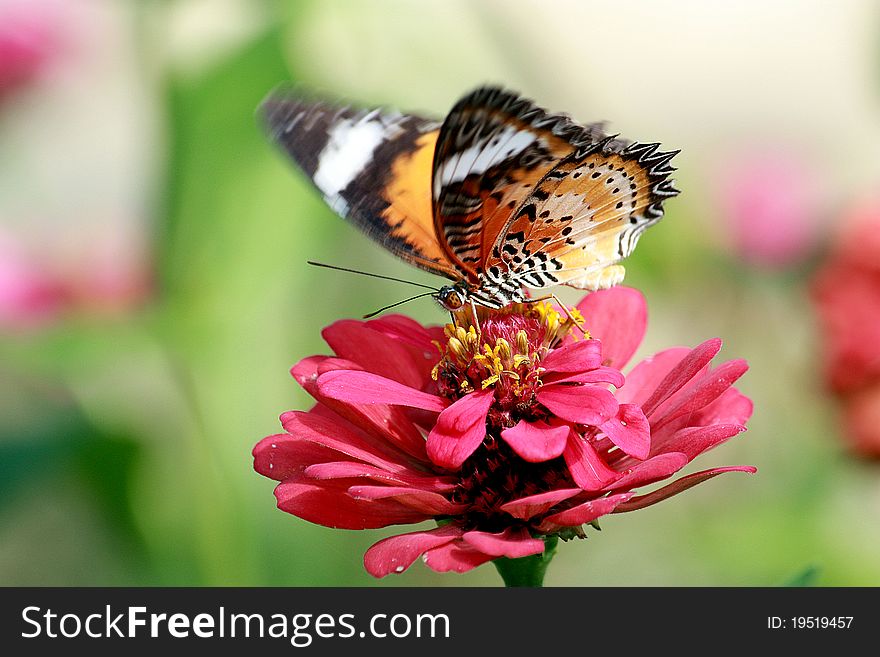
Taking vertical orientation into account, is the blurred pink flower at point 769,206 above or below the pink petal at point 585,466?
above

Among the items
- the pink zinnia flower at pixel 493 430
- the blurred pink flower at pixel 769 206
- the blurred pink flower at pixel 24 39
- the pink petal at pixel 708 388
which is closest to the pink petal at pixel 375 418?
the pink zinnia flower at pixel 493 430

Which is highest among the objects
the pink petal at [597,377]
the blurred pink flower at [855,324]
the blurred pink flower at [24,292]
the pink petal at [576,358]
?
the blurred pink flower at [24,292]

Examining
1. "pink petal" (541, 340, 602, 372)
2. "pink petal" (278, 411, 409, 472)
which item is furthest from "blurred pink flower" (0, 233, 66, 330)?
"pink petal" (541, 340, 602, 372)

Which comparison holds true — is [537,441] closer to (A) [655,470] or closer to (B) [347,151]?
(A) [655,470]

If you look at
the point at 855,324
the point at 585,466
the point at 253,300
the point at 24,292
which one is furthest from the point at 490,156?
the point at 24,292

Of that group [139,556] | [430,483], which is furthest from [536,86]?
[430,483]

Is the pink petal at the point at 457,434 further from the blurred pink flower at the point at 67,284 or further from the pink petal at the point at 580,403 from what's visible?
the blurred pink flower at the point at 67,284
